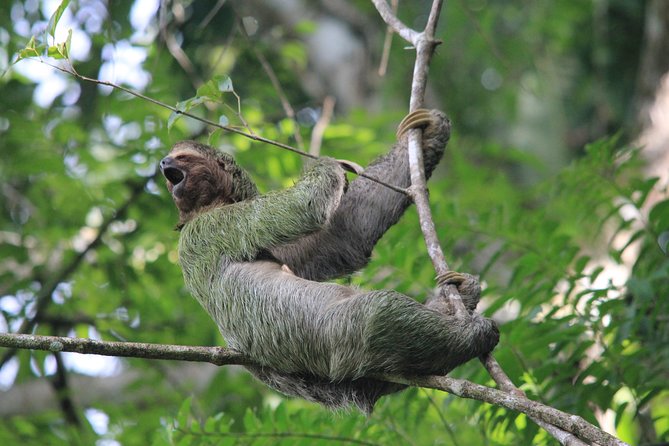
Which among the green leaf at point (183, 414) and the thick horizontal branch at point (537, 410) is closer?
the thick horizontal branch at point (537, 410)

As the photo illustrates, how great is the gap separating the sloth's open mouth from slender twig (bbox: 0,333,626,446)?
2171 millimetres

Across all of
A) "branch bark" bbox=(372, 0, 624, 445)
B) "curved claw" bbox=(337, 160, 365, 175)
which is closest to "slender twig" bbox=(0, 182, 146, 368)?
"curved claw" bbox=(337, 160, 365, 175)

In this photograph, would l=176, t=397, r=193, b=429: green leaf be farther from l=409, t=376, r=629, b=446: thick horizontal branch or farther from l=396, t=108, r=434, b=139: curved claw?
l=396, t=108, r=434, b=139: curved claw

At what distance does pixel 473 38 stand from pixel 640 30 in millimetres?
4774

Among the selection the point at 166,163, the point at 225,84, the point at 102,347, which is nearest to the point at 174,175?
the point at 166,163

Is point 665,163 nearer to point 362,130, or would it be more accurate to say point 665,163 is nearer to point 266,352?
point 362,130

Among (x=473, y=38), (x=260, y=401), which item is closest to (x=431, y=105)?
(x=473, y=38)

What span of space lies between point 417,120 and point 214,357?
287 cm

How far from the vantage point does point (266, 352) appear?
6.18m

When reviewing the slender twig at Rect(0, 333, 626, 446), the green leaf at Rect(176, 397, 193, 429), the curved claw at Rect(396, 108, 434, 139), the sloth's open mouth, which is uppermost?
the curved claw at Rect(396, 108, 434, 139)

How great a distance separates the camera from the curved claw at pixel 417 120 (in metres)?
6.80

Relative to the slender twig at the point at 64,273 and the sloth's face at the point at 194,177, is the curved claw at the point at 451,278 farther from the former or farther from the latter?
the slender twig at the point at 64,273

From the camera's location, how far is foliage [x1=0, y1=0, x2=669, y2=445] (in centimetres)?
683

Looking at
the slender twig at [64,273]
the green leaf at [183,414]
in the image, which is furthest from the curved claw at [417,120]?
the slender twig at [64,273]
